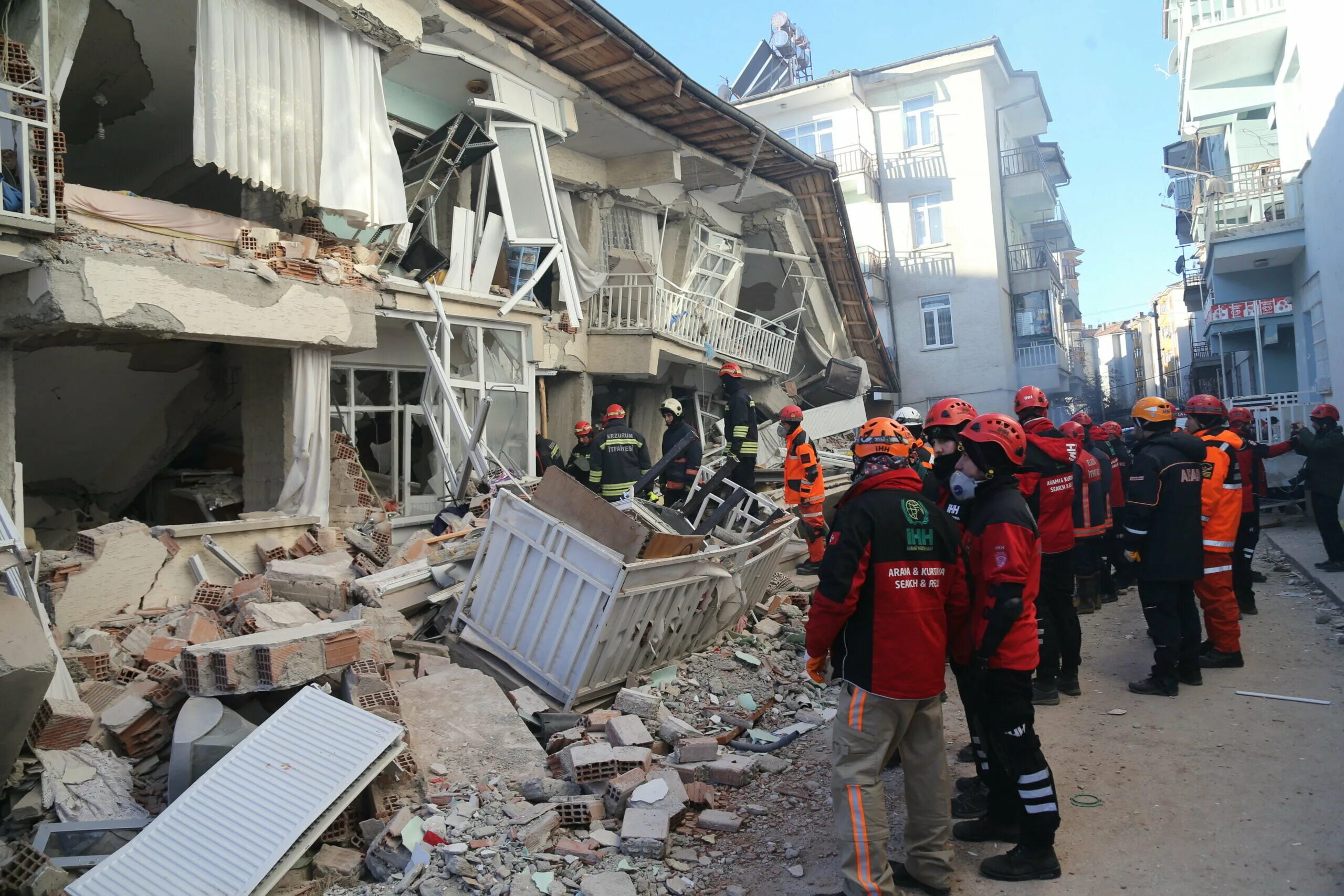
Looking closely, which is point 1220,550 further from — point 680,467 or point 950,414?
point 680,467

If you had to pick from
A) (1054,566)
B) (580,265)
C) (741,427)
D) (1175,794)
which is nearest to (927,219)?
(580,265)

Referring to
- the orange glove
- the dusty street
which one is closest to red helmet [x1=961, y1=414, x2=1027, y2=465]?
the orange glove

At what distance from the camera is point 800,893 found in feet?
11.7

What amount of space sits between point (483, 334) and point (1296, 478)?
11115 mm

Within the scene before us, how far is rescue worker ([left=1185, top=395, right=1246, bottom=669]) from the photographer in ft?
19.5

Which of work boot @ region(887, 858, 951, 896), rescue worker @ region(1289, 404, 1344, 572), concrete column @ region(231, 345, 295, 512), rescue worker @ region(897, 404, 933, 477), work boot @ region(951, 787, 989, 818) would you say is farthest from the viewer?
rescue worker @ region(1289, 404, 1344, 572)

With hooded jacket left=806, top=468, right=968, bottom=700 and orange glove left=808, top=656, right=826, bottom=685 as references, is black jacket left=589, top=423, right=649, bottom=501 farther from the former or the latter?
hooded jacket left=806, top=468, right=968, bottom=700

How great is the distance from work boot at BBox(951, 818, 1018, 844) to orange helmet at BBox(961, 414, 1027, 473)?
163 cm

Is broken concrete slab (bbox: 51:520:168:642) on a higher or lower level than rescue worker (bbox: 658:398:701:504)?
lower

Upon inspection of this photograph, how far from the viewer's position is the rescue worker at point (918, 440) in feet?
22.4

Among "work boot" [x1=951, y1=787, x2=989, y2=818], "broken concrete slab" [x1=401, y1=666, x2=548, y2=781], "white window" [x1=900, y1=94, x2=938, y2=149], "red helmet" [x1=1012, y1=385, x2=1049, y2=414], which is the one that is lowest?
"work boot" [x1=951, y1=787, x2=989, y2=818]

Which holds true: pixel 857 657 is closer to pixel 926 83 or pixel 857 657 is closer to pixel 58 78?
pixel 58 78

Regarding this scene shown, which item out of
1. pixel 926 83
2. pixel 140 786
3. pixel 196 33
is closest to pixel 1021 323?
pixel 926 83

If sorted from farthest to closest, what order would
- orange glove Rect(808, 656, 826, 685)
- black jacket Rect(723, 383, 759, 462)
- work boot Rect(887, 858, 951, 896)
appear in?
black jacket Rect(723, 383, 759, 462) < orange glove Rect(808, 656, 826, 685) < work boot Rect(887, 858, 951, 896)
